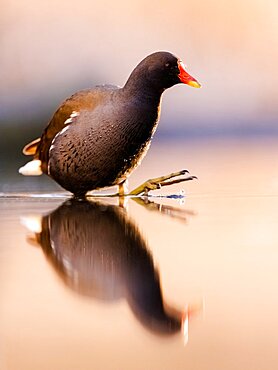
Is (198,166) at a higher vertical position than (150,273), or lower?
higher

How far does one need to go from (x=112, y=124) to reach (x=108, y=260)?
199 centimetres

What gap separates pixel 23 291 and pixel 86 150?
246cm

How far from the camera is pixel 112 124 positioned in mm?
5012

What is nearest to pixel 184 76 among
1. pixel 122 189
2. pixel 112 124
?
pixel 112 124

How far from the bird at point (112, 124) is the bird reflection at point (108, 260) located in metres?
0.49

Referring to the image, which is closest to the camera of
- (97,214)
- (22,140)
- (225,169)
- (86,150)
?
(97,214)

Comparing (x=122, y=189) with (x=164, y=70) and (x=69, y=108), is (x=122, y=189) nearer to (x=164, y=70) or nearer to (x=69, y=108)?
(x=69, y=108)

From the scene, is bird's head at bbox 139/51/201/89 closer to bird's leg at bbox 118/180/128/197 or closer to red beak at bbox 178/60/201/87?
red beak at bbox 178/60/201/87

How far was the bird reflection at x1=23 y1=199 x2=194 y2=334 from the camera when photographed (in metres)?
2.37

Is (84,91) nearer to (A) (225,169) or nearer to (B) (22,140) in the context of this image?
(A) (225,169)

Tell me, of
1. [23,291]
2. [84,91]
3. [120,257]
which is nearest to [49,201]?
[84,91]

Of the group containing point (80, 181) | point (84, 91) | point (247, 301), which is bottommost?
point (247, 301)

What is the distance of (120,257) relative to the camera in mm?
3160

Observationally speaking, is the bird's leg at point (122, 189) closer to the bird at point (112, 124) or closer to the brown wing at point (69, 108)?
the bird at point (112, 124)
